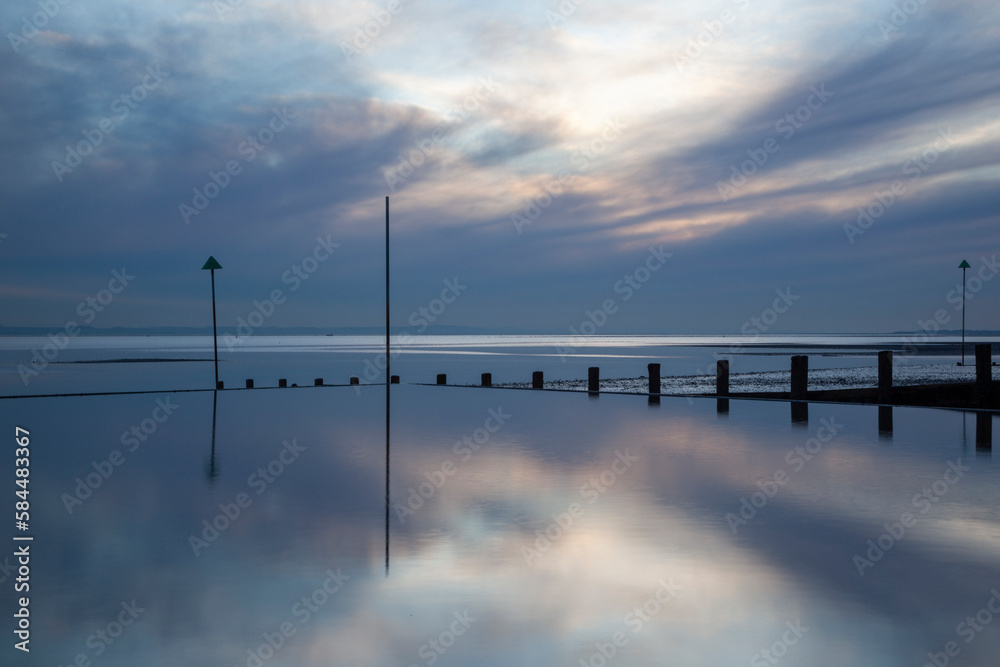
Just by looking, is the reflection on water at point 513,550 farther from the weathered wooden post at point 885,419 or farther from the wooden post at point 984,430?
the weathered wooden post at point 885,419

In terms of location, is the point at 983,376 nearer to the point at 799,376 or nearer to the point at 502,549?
the point at 799,376

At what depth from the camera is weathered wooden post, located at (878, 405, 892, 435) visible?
51.8ft

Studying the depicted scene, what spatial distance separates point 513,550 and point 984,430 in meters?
12.7

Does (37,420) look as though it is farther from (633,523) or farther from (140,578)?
(633,523)

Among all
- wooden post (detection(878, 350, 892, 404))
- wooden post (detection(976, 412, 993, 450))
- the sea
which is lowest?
the sea

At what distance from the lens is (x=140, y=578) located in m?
6.52

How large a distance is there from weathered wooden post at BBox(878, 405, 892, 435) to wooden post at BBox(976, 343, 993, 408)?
3019mm

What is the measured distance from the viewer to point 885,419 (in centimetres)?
1781

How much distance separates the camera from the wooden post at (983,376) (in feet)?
68.9

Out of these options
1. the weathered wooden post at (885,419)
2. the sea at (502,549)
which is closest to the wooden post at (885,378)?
the weathered wooden post at (885,419)

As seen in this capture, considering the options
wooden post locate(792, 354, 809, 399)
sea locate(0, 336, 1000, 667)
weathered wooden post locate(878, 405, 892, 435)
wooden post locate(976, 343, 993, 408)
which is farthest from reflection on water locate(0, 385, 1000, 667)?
wooden post locate(976, 343, 993, 408)

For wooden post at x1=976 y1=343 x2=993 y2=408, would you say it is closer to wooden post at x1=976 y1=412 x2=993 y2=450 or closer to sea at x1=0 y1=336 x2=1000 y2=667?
wooden post at x1=976 y1=412 x2=993 y2=450

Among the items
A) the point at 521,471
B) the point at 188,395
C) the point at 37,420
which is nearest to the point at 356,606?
the point at 521,471

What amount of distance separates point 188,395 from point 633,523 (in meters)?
20.0
